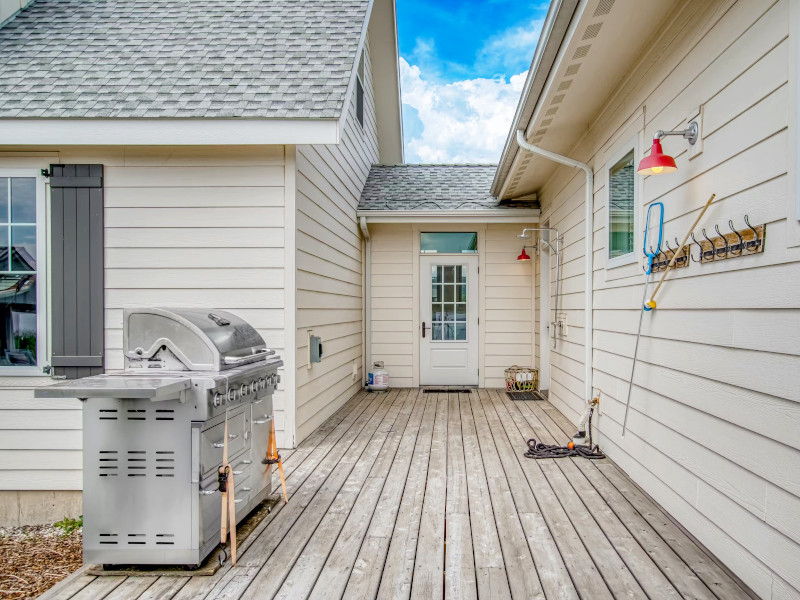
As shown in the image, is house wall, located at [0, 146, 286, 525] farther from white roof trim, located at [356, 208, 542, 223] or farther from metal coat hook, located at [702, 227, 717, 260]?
metal coat hook, located at [702, 227, 717, 260]

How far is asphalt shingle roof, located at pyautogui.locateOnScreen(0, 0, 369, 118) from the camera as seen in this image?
3623 millimetres

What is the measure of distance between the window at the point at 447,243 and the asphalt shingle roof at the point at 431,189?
1.77ft

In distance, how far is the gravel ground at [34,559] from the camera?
2988mm

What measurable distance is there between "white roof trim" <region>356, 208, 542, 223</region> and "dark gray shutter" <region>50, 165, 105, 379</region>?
3.25 meters

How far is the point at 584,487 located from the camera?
3.06m

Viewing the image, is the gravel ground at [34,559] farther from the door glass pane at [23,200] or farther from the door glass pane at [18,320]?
the door glass pane at [23,200]

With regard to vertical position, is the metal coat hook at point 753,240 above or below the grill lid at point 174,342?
above

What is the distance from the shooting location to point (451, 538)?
7.84 feet

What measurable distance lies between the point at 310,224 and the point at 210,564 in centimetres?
281

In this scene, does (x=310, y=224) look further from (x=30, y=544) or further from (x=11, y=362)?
(x=30, y=544)

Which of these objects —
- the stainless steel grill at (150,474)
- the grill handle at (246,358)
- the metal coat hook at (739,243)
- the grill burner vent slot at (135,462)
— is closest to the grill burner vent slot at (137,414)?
the stainless steel grill at (150,474)

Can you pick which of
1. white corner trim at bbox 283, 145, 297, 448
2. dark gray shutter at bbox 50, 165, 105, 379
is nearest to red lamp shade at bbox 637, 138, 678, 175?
white corner trim at bbox 283, 145, 297, 448

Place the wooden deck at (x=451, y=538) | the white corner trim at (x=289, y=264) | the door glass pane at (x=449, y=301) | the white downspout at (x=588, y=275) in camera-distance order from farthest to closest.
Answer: the door glass pane at (x=449, y=301), the white downspout at (x=588, y=275), the white corner trim at (x=289, y=264), the wooden deck at (x=451, y=538)

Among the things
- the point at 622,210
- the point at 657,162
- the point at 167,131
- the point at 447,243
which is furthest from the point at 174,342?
the point at 447,243
